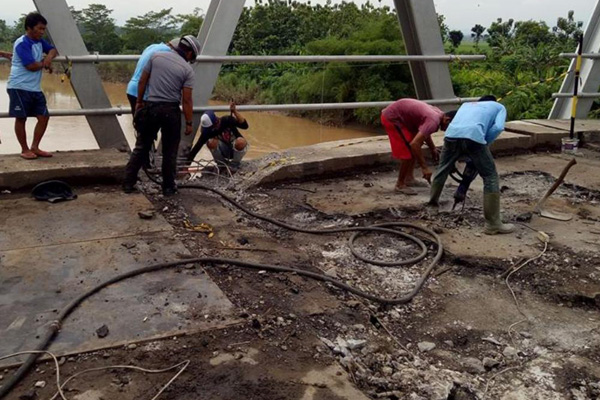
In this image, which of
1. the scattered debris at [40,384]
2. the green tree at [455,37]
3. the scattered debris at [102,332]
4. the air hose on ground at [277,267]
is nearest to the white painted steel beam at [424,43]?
the air hose on ground at [277,267]

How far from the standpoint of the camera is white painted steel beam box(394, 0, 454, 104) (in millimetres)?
7914

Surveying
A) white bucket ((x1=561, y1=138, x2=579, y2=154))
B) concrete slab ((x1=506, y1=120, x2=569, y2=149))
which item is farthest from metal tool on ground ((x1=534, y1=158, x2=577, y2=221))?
white bucket ((x1=561, y1=138, x2=579, y2=154))

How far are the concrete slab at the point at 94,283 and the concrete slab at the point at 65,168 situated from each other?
1.03 feet

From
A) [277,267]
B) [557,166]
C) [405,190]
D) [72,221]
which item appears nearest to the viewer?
[277,267]

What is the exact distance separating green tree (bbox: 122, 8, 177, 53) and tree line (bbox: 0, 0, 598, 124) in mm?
48

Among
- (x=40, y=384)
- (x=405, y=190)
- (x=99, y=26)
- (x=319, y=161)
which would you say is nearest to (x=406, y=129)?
(x=405, y=190)

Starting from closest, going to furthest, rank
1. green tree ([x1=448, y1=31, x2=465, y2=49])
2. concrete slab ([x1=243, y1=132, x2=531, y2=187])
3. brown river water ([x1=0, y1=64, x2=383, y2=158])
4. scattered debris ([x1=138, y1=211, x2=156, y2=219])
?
scattered debris ([x1=138, y1=211, x2=156, y2=219])
concrete slab ([x1=243, y1=132, x2=531, y2=187])
brown river water ([x1=0, y1=64, x2=383, y2=158])
green tree ([x1=448, y1=31, x2=465, y2=49])

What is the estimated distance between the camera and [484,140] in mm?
5281

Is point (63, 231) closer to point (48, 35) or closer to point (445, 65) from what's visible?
point (48, 35)

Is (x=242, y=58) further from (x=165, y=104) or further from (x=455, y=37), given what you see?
(x=455, y=37)

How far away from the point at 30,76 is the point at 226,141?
87.9 inches

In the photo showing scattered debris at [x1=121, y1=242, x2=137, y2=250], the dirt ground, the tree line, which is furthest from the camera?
the tree line

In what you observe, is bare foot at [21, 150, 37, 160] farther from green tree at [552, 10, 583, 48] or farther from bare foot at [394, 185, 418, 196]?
green tree at [552, 10, 583, 48]

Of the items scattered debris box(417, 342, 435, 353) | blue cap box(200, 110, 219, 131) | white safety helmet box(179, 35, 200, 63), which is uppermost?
Result: white safety helmet box(179, 35, 200, 63)
